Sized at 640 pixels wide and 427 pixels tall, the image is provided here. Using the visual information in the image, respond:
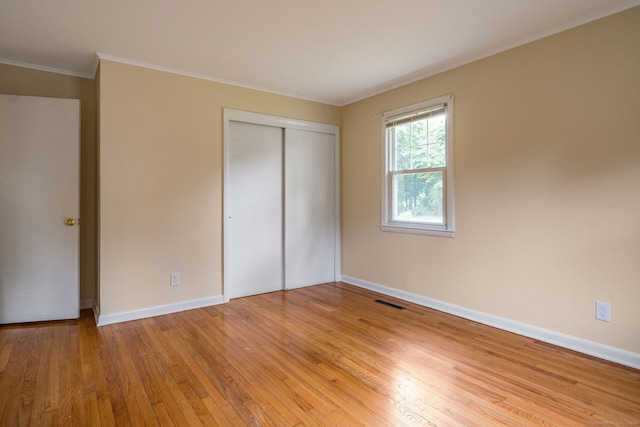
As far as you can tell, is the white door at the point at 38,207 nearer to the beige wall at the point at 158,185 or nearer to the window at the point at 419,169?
the beige wall at the point at 158,185

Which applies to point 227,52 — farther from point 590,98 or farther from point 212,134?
point 590,98

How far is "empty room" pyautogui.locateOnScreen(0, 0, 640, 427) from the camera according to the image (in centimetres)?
213

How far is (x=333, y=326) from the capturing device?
3.09 m

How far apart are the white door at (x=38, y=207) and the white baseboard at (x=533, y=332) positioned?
129 inches

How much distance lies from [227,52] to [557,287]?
3248 millimetres

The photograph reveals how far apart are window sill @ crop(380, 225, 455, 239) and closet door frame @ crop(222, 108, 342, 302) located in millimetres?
868

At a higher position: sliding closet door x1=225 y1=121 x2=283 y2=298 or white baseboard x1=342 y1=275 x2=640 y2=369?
sliding closet door x1=225 y1=121 x2=283 y2=298

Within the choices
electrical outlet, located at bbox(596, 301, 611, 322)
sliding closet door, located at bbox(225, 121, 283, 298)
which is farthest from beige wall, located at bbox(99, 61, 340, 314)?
electrical outlet, located at bbox(596, 301, 611, 322)

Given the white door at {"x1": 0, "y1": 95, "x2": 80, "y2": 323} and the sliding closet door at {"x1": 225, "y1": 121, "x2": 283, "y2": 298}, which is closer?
the white door at {"x1": 0, "y1": 95, "x2": 80, "y2": 323}

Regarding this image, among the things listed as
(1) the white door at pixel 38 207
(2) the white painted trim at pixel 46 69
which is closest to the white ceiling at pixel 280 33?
(2) the white painted trim at pixel 46 69

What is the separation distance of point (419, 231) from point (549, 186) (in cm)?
128

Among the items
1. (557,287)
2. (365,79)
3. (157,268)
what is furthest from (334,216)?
(557,287)

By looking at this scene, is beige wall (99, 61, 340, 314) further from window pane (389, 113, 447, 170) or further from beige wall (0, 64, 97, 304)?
window pane (389, 113, 447, 170)

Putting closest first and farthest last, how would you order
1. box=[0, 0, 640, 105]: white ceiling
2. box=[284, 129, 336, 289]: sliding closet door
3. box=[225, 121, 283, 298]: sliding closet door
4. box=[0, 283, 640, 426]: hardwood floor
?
box=[0, 283, 640, 426]: hardwood floor, box=[0, 0, 640, 105]: white ceiling, box=[225, 121, 283, 298]: sliding closet door, box=[284, 129, 336, 289]: sliding closet door
